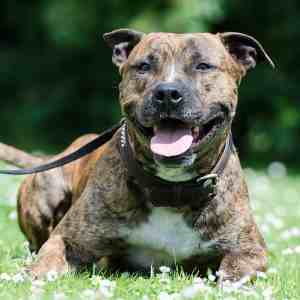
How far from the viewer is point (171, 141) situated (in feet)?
15.9

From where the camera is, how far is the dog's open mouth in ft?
15.7

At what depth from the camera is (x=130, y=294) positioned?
14.7ft

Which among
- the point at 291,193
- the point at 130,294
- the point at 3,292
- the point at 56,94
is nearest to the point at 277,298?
the point at 130,294

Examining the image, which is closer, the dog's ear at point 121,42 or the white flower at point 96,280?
the white flower at point 96,280

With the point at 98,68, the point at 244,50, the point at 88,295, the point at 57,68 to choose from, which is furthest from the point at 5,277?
the point at 57,68

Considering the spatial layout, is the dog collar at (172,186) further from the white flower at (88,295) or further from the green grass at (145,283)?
the white flower at (88,295)

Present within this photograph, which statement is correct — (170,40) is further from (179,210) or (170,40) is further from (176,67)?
(179,210)

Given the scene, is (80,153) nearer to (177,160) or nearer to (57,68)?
(177,160)

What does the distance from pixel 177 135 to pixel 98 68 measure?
39.3 ft

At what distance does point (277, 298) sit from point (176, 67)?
141cm

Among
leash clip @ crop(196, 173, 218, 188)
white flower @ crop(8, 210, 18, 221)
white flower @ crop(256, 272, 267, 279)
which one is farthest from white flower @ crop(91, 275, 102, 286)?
white flower @ crop(8, 210, 18, 221)

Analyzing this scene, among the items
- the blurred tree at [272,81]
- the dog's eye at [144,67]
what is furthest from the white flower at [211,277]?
the blurred tree at [272,81]

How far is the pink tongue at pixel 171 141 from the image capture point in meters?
4.79

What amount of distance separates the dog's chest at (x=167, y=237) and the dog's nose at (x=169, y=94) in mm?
687
